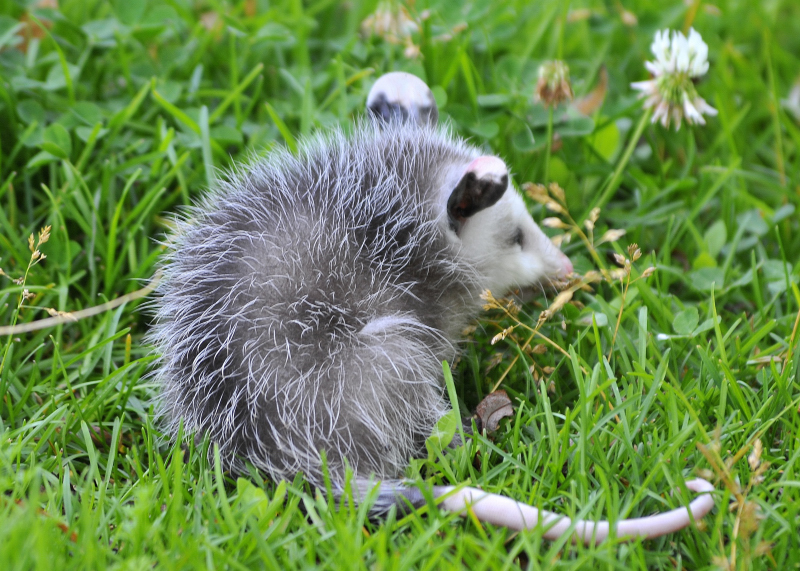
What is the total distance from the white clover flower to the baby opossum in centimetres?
68

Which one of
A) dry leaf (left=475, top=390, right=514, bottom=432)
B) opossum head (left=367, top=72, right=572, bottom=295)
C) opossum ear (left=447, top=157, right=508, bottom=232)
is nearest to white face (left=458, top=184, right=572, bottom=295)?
opossum head (left=367, top=72, right=572, bottom=295)

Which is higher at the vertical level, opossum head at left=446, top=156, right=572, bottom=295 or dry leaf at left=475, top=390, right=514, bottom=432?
opossum head at left=446, top=156, right=572, bottom=295

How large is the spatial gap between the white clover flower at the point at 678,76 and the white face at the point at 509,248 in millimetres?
666

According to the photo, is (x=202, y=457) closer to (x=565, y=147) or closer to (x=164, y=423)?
(x=164, y=423)

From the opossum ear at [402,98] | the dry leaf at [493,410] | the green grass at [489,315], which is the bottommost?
the dry leaf at [493,410]

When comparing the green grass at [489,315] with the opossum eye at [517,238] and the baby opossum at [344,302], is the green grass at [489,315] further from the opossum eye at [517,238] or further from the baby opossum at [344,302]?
the opossum eye at [517,238]

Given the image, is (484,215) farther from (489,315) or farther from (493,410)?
(493,410)

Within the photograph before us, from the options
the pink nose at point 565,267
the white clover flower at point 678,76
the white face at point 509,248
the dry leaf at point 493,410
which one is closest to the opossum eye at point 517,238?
the white face at point 509,248

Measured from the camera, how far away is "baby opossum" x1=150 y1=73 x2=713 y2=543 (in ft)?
6.32

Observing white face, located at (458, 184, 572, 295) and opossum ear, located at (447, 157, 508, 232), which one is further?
white face, located at (458, 184, 572, 295)

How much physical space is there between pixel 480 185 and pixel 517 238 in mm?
372

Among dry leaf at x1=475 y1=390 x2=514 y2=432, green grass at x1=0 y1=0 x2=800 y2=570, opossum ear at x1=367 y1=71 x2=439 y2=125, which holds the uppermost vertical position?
opossum ear at x1=367 y1=71 x2=439 y2=125

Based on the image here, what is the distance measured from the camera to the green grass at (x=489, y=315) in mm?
1700

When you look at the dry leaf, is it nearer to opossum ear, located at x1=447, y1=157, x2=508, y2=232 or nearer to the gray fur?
the gray fur
